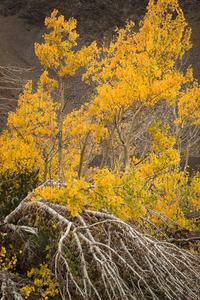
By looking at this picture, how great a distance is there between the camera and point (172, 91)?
625cm

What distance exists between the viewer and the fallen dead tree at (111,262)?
3303 mm

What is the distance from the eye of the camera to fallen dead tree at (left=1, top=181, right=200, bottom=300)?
3303 mm

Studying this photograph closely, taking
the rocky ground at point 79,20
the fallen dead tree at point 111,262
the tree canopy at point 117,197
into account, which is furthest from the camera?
the rocky ground at point 79,20

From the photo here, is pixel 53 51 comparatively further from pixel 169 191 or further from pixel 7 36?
pixel 7 36

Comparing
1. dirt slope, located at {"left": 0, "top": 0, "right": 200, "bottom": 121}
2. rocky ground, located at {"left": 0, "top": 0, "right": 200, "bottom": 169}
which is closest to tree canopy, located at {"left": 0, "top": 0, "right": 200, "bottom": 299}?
rocky ground, located at {"left": 0, "top": 0, "right": 200, "bottom": 169}

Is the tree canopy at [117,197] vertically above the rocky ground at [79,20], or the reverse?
the rocky ground at [79,20]

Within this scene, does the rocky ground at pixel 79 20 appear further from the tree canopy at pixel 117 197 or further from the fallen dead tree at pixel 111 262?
the fallen dead tree at pixel 111 262

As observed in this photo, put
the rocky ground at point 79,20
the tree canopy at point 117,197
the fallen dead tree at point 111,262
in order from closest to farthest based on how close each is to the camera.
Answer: the fallen dead tree at point 111,262, the tree canopy at point 117,197, the rocky ground at point 79,20

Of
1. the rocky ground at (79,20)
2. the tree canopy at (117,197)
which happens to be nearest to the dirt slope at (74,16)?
the rocky ground at (79,20)

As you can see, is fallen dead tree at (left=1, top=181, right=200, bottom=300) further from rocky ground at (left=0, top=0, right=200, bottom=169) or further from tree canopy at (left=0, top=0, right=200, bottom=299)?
rocky ground at (left=0, top=0, right=200, bottom=169)

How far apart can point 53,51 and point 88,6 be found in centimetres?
6826

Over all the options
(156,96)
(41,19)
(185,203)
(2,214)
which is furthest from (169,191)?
(41,19)

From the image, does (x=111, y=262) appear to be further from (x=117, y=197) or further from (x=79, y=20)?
(x=79, y=20)

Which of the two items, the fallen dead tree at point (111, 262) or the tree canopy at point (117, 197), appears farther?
the tree canopy at point (117, 197)
